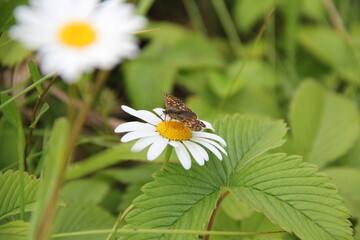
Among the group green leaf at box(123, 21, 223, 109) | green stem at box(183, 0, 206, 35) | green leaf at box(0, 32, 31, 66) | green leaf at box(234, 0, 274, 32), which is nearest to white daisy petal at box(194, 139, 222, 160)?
green leaf at box(0, 32, 31, 66)

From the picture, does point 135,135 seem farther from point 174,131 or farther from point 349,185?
point 349,185

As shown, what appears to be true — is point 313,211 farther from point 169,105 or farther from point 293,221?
point 169,105

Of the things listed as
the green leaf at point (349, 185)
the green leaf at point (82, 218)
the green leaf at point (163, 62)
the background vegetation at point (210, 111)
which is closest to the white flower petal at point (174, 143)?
the background vegetation at point (210, 111)

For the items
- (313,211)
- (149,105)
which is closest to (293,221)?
(313,211)

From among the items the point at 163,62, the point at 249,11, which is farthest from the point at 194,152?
the point at 249,11

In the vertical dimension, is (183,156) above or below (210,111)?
below

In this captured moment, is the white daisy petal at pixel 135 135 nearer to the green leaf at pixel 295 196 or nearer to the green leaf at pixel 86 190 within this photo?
the green leaf at pixel 295 196

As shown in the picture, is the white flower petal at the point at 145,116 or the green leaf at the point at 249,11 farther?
the green leaf at the point at 249,11
